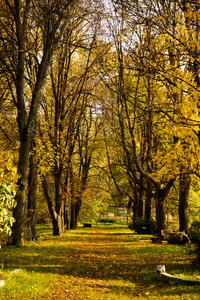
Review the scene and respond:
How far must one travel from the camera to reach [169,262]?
10414 millimetres

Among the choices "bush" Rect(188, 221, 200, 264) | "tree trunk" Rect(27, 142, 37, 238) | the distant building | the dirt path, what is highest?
"tree trunk" Rect(27, 142, 37, 238)

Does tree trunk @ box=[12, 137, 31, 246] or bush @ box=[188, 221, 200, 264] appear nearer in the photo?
bush @ box=[188, 221, 200, 264]

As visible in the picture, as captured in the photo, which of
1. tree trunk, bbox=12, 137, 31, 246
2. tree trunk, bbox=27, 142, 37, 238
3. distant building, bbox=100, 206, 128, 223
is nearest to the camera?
tree trunk, bbox=12, 137, 31, 246

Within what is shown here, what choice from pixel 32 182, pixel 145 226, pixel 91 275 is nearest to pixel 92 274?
pixel 91 275

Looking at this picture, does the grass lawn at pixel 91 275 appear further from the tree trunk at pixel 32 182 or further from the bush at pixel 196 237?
the tree trunk at pixel 32 182

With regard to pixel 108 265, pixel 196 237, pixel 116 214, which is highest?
pixel 196 237

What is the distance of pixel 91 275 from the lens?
883cm

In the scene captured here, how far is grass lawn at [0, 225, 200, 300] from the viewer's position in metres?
6.77

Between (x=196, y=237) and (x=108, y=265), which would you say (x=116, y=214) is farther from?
(x=196, y=237)

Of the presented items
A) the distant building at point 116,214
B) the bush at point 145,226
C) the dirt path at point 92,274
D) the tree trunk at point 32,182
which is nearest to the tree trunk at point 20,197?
the dirt path at point 92,274

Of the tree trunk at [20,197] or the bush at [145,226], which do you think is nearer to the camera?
the tree trunk at [20,197]

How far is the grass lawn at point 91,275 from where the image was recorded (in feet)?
22.2

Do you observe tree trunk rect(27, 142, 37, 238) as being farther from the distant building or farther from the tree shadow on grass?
the distant building

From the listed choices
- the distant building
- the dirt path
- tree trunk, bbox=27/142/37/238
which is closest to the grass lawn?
the dirt path
